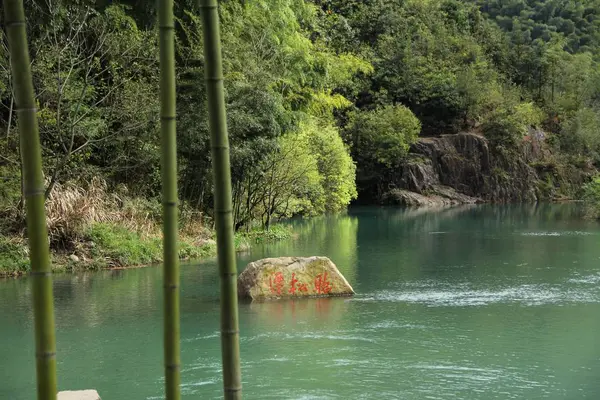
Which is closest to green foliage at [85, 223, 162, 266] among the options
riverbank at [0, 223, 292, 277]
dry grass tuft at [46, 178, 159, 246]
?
riverbank at [0, 223, 292, 277]

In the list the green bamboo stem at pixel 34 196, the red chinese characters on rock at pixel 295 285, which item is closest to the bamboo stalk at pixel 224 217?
the green bamboo stem at pixel 34 196

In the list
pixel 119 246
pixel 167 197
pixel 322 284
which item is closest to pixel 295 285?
pixel 322 284

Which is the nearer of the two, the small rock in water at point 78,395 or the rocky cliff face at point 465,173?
the small rock in water at point 78,395

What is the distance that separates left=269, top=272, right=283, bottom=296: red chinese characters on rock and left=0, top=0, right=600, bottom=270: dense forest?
3.96 m

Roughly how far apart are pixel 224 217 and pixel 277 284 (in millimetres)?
9227

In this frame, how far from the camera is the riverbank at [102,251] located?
14.5m

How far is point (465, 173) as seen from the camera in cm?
4494

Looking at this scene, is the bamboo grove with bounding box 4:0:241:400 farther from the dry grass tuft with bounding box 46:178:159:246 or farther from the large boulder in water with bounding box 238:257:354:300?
the dry grass tuft with bounding box 46:178:159:246

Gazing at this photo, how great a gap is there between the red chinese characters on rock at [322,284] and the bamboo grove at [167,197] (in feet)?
30.6

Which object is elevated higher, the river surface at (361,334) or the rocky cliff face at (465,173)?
the rocky cliff face at (465,173)

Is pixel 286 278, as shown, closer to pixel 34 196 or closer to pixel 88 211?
pixel 88 211

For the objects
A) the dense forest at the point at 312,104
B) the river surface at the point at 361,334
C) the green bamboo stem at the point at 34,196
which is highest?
the dense forest at the point at 312,104

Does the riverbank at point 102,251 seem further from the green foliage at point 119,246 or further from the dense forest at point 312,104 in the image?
the dense forest at point 312,104

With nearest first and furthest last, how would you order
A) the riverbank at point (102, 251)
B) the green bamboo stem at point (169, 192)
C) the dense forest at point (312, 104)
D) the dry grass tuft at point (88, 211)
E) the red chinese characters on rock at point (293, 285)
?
the green bamboo stem at point (169, 192) < the red chinese characters on rock at point (293, 285) < the riverbank at point (102, 251) < the dry grass tuft at point (88, 211) < the dense forest at point (312, 104)
